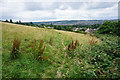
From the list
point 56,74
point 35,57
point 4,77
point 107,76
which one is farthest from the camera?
point 35,57

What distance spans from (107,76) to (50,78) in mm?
1955

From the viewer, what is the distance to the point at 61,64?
4.20 meters

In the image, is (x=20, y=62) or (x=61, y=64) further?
(x=61, y=64)

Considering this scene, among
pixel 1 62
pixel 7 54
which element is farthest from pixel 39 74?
pixel 7 54

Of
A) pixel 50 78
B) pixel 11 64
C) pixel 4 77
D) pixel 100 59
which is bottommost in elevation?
pixel 50 78

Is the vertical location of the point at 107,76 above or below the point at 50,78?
above

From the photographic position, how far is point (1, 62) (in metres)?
3.23

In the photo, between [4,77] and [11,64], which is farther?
[11,64]

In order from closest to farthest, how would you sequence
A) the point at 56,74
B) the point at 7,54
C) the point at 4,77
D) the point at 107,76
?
1. the point at 107,76
2. the point at 4,77
3. the point at 56,74
4. the point at 7,54

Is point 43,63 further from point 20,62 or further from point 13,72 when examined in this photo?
point 13,72

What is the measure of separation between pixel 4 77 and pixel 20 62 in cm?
86

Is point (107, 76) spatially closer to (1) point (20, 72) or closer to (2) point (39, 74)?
(2) point (39, 74)

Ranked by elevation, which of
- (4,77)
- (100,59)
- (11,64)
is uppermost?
(100,59)

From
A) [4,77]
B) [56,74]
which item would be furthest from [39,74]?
[4,77]
